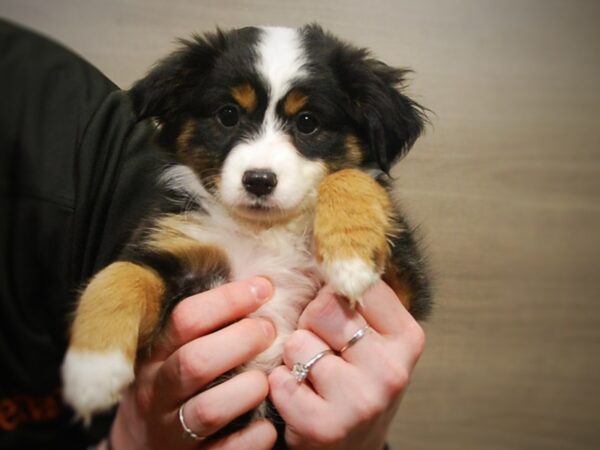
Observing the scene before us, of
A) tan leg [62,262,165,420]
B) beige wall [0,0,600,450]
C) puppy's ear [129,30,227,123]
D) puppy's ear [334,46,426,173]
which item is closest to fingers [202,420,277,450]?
tan leg [62,262,165,420]

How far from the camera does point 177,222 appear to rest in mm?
1171

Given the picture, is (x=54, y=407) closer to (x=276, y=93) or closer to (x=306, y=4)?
(x=276, y=93)

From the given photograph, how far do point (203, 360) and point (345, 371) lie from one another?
0.83 ft

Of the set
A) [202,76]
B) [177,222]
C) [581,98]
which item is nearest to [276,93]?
[202,76]

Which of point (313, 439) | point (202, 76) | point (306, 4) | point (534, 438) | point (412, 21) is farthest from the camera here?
point (534, 438)

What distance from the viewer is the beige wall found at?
5.68 feet

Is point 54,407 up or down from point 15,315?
down

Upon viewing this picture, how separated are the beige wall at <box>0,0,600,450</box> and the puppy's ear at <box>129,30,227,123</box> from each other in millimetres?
367

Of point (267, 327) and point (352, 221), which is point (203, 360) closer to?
point (267, 327)

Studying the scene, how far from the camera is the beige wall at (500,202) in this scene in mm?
1731

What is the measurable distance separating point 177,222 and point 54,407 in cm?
43

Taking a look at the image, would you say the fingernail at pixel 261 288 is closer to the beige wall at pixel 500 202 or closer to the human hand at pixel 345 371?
the human hand at pixel 345 371

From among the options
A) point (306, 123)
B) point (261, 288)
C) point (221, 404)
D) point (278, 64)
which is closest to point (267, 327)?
point (261, 288)

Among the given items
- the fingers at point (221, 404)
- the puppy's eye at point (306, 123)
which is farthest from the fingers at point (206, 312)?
the puppy's eye at point (306, 123)
